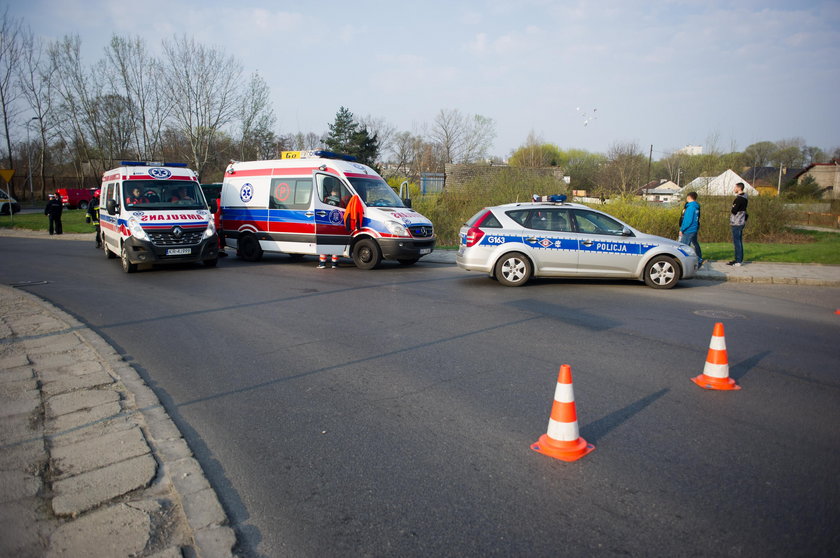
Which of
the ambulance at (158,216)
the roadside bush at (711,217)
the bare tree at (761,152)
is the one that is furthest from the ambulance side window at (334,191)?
the bare tree at (761,152)

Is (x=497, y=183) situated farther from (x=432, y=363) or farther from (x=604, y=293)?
(x=432, y=363)

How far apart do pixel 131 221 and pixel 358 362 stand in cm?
917

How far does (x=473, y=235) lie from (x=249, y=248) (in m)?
7.10

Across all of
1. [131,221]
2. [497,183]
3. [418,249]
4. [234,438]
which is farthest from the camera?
[497,183]

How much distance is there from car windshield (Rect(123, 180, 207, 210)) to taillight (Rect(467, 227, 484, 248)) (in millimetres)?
6810

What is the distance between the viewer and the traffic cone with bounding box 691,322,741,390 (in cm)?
531

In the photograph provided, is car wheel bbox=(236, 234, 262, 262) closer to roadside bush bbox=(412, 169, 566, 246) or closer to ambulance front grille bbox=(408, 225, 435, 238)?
ambulance front grille bbox=(408, 225, 435, 238)

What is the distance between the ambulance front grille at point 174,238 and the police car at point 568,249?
21.5 feet

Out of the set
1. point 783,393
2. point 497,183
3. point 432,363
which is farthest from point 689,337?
point 497,183

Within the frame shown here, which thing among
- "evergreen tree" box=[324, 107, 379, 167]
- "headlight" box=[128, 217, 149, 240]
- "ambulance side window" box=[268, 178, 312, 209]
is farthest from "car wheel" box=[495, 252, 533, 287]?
"evergreen tree" box=[324, 107, 379, 167]

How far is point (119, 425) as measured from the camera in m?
4.34

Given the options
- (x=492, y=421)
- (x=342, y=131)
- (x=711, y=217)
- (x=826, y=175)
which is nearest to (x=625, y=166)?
(x=711, y=217)

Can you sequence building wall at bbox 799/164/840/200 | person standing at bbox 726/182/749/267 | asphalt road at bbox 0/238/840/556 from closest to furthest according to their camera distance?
asphalt road at bbox 0/238/840/556 < person standing at bbox 726/182/749/267 < building wall at bbox 799/164/840/200

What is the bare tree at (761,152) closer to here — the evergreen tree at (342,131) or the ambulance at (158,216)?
the evergreen tree at (342,131)
